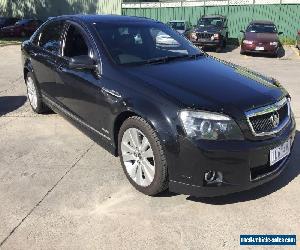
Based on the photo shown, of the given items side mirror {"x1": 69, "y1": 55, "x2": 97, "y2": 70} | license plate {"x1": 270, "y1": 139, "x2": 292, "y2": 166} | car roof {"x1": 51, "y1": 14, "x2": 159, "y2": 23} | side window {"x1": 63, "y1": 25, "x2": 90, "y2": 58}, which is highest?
car roof {"x1": 51, "y1": 14, "x2": 159, "y2": 23}

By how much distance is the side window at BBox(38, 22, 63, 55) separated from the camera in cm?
520

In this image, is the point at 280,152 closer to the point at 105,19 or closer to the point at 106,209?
the point at 106,209

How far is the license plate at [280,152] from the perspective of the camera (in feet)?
11.5

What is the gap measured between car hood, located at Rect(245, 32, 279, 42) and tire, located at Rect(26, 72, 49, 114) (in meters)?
11.1

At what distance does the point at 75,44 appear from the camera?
479cm

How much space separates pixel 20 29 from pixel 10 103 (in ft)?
61.6

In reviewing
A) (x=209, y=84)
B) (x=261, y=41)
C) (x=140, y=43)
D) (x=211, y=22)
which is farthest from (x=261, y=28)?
(x=209, y=84)

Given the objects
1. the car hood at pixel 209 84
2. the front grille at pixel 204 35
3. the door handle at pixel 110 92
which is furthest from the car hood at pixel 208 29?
the door handle at pixel 110 92

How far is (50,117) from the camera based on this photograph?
6.33 metres

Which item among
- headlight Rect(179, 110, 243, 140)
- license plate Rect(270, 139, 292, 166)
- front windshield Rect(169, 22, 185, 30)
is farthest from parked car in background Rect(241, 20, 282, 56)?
headlight Rect(179, 110, 243, 140)

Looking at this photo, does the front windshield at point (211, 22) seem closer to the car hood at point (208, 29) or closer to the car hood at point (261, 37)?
the car hood at point (208, 29)

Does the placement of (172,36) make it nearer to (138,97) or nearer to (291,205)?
(138,97)

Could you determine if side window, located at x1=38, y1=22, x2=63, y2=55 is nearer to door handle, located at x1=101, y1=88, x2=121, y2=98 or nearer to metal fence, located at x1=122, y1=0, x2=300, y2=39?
door handle, located at x1=101, y1=88, x2=121, y2=98

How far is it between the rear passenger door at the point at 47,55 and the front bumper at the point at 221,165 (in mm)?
2624
